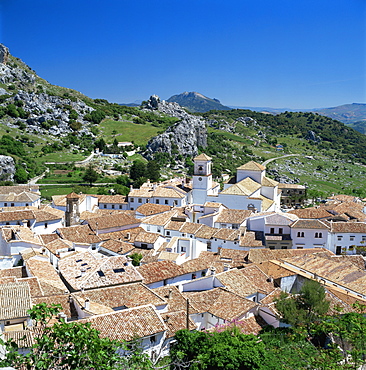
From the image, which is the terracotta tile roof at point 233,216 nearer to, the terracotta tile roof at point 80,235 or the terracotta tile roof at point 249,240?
the terracotta tile roof at point 249,240

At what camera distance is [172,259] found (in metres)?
25.1

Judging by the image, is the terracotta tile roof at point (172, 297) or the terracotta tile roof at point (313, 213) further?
the terracotta tile roof at point (313, 213)

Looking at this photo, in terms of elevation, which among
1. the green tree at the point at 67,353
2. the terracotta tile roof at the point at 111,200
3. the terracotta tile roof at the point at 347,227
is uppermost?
the green tree at the point at 67,353

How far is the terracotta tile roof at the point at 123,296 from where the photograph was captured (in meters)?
17.4

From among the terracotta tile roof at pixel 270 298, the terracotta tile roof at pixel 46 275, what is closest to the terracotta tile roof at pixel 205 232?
the terracotta tile roof at pixel 270 298

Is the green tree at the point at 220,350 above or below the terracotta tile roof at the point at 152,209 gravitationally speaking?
below

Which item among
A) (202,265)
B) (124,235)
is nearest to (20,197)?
(124,235)

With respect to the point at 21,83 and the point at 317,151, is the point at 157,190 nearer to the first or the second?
the point at 21,83

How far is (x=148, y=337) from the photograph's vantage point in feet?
45.7

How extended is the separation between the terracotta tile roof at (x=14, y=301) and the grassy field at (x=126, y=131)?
70.2 meters

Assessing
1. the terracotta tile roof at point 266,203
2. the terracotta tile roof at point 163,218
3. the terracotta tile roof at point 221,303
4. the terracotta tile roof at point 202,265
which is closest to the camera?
the terracotta tile roof at point 221,303

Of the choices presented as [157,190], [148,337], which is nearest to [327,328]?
[148,337]

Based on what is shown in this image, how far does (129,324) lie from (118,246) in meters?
14.2

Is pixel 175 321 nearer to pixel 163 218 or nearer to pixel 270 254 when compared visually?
pixel 270 254
